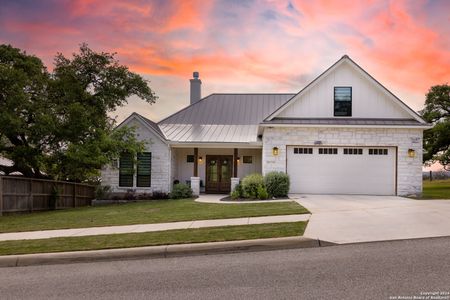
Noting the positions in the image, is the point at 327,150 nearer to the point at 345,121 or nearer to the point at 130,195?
the point at 345,121

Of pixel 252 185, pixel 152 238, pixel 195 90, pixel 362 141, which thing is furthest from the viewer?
pixel 195 90

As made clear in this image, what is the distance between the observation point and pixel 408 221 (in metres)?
9.95

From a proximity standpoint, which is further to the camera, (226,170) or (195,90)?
(195,90)

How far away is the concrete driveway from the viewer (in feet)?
27.2

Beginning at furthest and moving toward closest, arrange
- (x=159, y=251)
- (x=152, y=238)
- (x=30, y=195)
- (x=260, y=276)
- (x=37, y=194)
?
1. (x=37, y=194)
2. (x=30, y=195)
3. (x=152, y=238)
4. (x=159, y=251)
5. (x=260, y=276)

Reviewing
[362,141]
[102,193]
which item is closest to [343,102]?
[362,141]

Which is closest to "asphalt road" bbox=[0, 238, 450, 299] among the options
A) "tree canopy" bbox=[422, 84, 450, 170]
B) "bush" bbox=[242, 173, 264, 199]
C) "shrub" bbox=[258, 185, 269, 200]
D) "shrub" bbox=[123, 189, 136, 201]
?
"shrub" bbox=[258, 185, 269, 200]

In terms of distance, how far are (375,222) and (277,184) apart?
316 inches

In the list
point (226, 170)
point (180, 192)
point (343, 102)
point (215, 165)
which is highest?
point (343, 102)

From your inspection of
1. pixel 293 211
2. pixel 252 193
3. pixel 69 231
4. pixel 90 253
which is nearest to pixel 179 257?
pixel 90 253

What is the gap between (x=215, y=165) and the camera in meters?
23.2

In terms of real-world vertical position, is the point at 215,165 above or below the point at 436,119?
below

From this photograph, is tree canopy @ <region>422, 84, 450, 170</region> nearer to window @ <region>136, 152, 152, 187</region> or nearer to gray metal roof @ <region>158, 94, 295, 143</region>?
gray metal roof @ <region>158, 94, 295, 143</region>

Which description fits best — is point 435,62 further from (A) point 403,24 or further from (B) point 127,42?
(B) point 127,42
